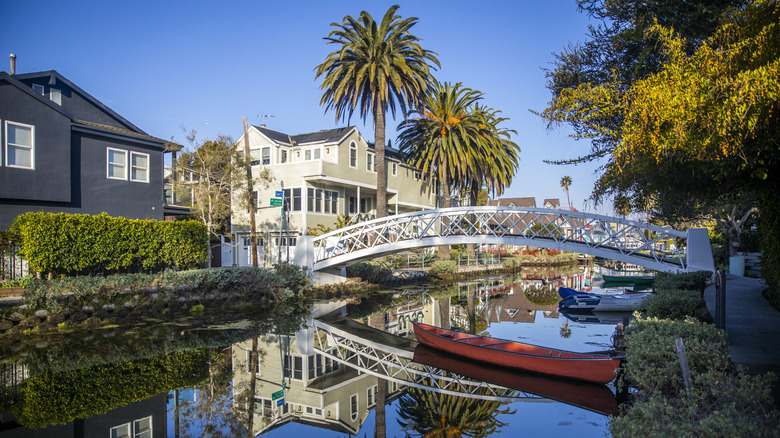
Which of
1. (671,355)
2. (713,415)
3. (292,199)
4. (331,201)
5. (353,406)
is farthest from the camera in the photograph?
(331,201)

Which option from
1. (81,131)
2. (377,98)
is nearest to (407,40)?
(377,98)

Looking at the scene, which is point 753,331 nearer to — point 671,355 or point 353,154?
point 671,355

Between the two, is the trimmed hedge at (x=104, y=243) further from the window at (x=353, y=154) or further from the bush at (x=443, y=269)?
the bush at (x=443, y=269)

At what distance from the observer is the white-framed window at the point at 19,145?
63.5 ft

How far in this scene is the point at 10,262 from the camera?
58.6ft

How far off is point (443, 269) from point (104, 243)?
2354 centimetres

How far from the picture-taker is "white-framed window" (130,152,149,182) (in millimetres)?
24234

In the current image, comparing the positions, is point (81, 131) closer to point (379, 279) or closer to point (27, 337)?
point (27, 337)

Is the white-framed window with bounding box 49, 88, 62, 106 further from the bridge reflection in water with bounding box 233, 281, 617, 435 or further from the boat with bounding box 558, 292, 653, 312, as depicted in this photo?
the boat with bounding box 558, 292, 653, 312

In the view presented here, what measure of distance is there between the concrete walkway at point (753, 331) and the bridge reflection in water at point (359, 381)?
8.97ft

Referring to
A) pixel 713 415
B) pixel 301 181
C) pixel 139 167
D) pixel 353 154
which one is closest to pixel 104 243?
pixel 139 167

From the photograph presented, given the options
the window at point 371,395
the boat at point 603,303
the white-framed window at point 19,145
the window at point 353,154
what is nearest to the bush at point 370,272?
the window at point 353,154

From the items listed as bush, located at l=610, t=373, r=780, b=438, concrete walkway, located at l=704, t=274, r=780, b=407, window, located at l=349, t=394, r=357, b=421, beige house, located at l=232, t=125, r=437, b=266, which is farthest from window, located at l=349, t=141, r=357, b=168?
bush, located at l=610, t=373, r=780, b=438

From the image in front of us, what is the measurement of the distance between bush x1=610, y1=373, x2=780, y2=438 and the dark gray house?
23233 millimetres
